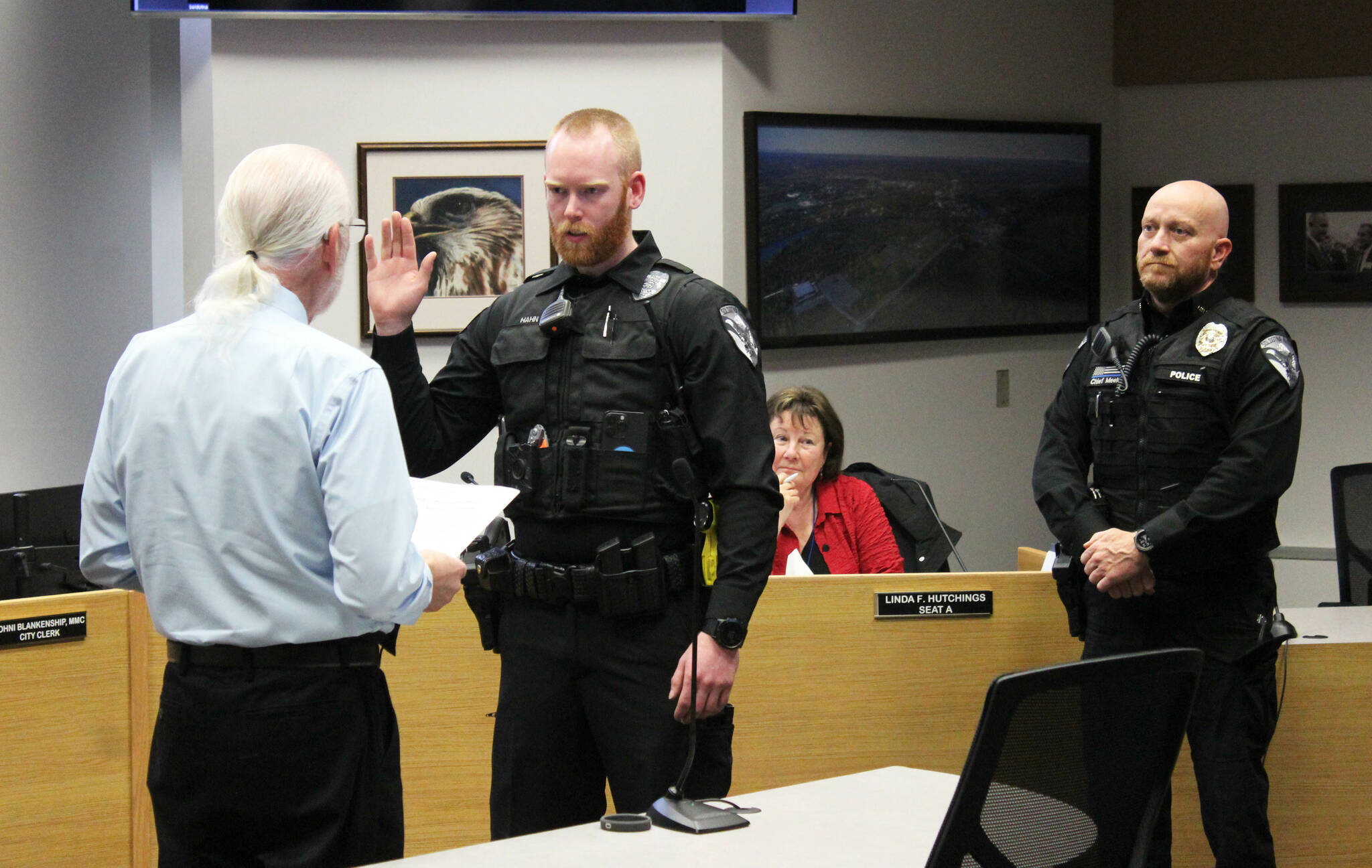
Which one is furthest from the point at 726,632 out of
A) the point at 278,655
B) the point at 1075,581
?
the point at 1075,581

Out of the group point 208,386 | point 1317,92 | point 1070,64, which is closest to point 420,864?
point 208,386

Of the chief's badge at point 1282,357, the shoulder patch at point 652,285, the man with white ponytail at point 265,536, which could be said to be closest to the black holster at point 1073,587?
the chief's badge at point 1282,357

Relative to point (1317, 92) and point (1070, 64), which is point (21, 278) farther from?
point (1317, 92)

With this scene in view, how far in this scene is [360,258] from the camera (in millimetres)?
4164

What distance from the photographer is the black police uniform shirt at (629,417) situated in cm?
222

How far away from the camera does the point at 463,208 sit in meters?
4.17

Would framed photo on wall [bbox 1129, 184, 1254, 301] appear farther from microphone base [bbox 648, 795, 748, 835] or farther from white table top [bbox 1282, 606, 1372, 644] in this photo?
microphone base [bbox 648, 795, 748, 835]

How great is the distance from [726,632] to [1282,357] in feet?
4.72

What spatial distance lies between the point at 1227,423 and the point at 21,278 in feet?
→ 11.9

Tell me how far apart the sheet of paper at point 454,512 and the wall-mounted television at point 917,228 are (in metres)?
2.56

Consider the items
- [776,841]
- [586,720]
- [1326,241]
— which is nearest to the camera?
[776,841]

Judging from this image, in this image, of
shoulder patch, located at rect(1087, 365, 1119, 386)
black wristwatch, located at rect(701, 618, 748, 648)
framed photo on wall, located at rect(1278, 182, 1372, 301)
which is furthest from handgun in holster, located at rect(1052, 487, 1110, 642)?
framed photo on wall, located at rect(1278, 182, 1372, 301)

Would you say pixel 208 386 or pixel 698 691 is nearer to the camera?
pixel 208 386

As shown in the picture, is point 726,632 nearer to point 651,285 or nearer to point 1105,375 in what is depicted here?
point 651,285
